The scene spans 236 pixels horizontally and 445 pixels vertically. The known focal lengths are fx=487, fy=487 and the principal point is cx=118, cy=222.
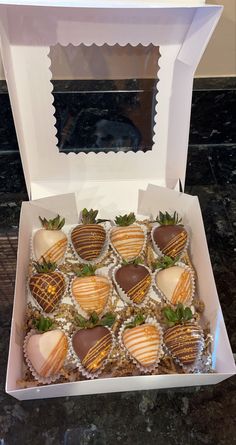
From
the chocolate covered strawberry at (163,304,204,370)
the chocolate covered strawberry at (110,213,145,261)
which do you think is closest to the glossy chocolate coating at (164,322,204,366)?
the chocolate covered strawberry at (163,304,204,370)

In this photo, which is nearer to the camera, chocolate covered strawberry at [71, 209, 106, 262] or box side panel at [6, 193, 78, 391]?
box side panel at [6, 193, 78, 391]

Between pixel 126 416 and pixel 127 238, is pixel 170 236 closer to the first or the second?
pixel 127 238

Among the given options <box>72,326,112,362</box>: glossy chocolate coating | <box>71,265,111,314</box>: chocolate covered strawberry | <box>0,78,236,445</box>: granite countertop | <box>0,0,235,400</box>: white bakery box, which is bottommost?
<box>0,78,236,445</box>: granite countertop

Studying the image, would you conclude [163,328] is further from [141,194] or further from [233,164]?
[233,164]

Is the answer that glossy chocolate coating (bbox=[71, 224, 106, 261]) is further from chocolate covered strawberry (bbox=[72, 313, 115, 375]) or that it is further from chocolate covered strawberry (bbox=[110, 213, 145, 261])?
chocolate covered strawberry (bbox=[72, 313, 115, 375])

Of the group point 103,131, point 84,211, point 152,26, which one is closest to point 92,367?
point 84,211

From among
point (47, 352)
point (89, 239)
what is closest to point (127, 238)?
point (89, 239)
